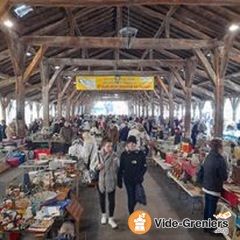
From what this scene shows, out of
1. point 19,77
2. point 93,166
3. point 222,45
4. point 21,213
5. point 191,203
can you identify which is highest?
point 222,45

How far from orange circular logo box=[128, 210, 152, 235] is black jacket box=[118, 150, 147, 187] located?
0.59 meters

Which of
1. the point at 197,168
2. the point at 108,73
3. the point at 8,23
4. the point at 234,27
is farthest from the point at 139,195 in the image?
the point at 108,73

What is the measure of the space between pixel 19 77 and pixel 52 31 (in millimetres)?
1766

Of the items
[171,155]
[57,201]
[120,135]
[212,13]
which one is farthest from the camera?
[120,135]

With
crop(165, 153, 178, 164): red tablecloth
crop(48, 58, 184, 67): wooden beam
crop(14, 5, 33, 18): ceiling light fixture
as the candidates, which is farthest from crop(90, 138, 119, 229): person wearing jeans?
crop(48, 58, 184, 67): wooden beam

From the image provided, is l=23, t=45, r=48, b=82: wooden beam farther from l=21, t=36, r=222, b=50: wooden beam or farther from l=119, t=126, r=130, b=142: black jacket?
l=119, t=126, r=130, b=142: black jacket

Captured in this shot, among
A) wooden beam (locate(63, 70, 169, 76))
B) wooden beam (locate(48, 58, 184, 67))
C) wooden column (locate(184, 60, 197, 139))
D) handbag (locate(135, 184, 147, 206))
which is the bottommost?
handbag (locate(135, 184, 147, 206))

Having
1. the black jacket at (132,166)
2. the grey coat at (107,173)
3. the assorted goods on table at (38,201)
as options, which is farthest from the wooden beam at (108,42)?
the black jacket at (132,166)

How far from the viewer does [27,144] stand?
1219 cm

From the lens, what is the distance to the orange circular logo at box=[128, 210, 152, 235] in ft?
20.1

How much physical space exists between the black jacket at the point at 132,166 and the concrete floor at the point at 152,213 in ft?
2.67

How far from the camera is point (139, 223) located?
20.6ft

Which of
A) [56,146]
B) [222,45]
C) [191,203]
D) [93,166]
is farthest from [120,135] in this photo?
[93,166]

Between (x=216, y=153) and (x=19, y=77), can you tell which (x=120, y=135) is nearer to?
(x=19, y=77)
